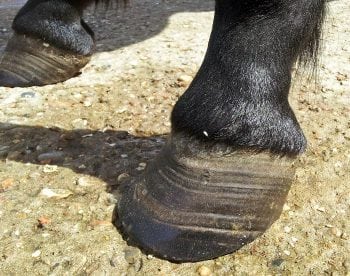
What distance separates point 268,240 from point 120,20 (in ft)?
6.31

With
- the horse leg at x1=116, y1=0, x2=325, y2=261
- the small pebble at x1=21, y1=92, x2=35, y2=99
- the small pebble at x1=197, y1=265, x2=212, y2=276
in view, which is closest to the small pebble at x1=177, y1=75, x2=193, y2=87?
the small pebble at x1=21, y1=92, x2=35, y2=99

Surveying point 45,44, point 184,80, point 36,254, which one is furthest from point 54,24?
point 36,254

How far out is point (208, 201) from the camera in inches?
38.5

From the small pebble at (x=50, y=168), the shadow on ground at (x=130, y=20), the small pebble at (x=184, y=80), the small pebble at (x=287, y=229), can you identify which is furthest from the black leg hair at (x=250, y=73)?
the shadow on ground at (x=130, y=20)

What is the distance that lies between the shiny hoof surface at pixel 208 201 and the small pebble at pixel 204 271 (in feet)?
0.06

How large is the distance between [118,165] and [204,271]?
0.43 metres

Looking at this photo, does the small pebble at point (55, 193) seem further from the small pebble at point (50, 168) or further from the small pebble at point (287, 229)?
the small pebble at point (287, 229)

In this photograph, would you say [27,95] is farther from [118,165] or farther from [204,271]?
[204,271]

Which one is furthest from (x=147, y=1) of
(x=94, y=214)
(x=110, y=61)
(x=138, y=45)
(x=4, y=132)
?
(x=94, y=214)

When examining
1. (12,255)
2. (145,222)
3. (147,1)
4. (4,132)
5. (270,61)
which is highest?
(270,61)

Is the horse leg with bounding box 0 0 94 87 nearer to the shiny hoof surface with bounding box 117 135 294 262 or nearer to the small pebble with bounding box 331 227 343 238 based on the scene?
the shiny hoof surface with bounding box 117 135 294 262

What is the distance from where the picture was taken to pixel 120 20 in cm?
275

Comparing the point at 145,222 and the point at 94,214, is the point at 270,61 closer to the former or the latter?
the point at 145,222

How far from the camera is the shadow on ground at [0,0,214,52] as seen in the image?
2412mm
